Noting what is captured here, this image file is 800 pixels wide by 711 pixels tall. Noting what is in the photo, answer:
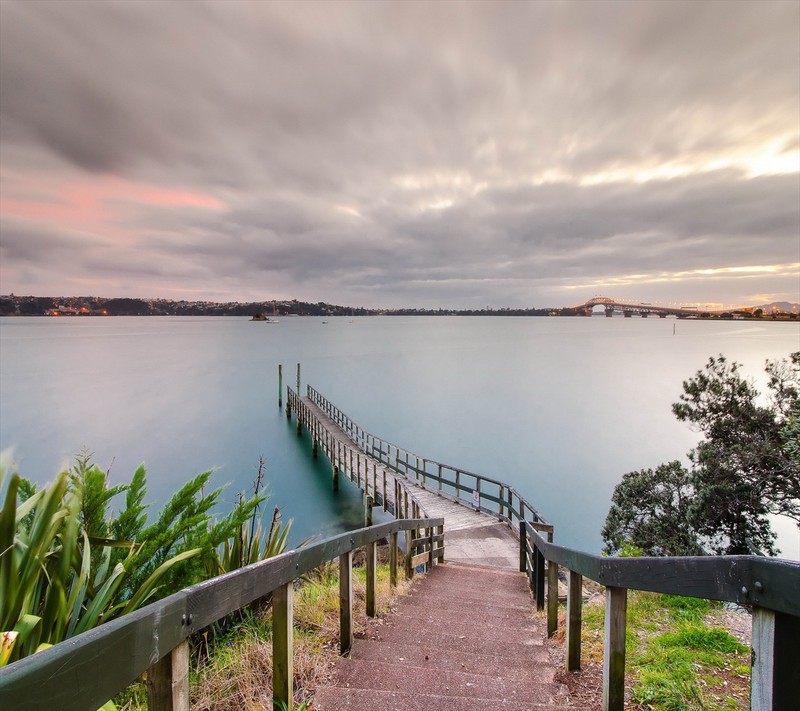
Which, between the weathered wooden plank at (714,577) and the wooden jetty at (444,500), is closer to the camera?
the weathered wooden plank at (714,577)

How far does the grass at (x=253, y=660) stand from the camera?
2551mm

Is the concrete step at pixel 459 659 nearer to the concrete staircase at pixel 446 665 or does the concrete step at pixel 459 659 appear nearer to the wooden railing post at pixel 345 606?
the concrete staircase at pixel 446 665

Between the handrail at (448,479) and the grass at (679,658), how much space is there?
→ 3.09 m

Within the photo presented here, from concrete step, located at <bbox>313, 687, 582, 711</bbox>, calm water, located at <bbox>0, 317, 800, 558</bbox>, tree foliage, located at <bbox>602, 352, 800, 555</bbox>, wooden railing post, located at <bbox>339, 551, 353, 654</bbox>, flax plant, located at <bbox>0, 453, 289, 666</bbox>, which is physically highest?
flax plant, located at <bbox>0, 453, 289, 666</bbox>

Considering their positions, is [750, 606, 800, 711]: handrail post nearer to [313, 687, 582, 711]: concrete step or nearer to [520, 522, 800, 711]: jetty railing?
[520, 522, 800, 711]: jetty railing

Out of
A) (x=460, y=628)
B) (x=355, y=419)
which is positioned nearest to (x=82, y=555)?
(x=460, y=628)

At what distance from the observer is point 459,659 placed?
353 cm

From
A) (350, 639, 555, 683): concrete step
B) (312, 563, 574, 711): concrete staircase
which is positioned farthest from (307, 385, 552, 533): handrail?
(350, 639, 555, 683): concrete step

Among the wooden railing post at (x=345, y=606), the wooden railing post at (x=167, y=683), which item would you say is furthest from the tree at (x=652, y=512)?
the wooden railing post at (x=167, y=683)

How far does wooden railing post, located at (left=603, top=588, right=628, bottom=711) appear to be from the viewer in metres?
2.35

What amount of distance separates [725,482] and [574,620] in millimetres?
11778

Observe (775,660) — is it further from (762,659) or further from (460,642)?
(460,642)

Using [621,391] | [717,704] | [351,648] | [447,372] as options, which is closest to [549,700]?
[717,704]

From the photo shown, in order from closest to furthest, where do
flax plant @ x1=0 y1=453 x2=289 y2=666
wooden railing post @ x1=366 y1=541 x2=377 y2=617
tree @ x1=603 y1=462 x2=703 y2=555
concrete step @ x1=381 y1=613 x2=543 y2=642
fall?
1. flax plant @ x1=0 y1=453 x2=289 y2=666
2. wooden railing post @ x1=366 y1=541 x2=377 y2=617
3. concrete step @ x1=381 y1=613 x2=543 y2=642
4. tree @ x1=603 y1=462 x2=703 y2=555
